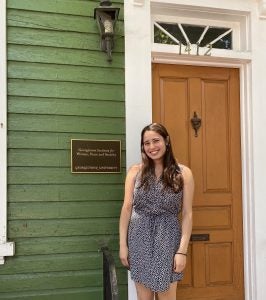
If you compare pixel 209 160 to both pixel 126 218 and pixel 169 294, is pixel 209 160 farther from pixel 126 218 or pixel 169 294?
pixel 169 294

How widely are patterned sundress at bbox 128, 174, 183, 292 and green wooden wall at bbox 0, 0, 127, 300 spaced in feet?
1.80

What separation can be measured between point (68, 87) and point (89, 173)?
27.0 inches

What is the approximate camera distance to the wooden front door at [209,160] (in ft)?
11.9

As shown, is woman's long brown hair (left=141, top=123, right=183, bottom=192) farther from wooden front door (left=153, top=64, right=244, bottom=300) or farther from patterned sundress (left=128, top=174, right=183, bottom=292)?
wooden front door (left=153, top=64, right=244, bottom=300)

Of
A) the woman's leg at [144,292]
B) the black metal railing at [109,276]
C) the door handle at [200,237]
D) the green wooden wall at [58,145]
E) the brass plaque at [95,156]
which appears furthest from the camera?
the door handle at [200,237]

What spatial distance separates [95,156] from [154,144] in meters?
0.66

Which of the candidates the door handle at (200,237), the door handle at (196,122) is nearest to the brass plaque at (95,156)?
the door handle at (196,122)

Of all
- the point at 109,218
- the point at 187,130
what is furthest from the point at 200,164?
the point at 109,218

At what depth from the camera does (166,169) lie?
2.87m

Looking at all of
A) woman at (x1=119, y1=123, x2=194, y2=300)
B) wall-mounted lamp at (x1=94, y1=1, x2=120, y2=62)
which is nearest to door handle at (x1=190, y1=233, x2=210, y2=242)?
woman at (x1=119, y1=123, x2=194, y2=300)

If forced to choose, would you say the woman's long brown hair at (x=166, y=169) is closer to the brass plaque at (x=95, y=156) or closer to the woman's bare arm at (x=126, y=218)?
the woman's bare arm at (x=126, y=218)

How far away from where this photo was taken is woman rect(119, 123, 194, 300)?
2.80m

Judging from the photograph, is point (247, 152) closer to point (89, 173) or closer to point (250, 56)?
point (250, 56)

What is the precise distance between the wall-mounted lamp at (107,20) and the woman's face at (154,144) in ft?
2.91
